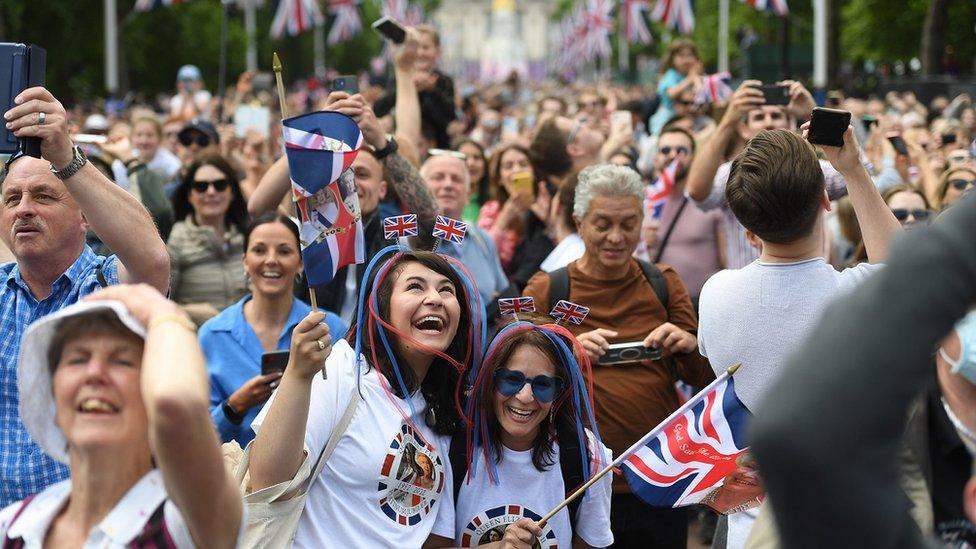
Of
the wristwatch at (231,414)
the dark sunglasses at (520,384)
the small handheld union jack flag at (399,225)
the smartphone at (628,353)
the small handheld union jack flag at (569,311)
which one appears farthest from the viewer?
the wristwatch at (231,414)

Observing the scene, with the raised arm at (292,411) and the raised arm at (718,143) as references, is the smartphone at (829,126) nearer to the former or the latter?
the raised arm at (292,411)

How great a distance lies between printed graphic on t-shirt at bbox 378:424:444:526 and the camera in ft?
12.0

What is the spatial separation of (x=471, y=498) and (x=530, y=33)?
6821 inches

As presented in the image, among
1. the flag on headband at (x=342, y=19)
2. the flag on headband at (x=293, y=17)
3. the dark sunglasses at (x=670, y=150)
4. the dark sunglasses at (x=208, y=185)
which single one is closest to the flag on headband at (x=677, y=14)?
the flag on headband at (x=293, y=17)

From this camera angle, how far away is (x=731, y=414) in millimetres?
3846

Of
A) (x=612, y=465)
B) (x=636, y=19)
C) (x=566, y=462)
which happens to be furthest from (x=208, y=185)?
(x=636, y=19)

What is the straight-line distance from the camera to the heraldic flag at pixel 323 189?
152 inches

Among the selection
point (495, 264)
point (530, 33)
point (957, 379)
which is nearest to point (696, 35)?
point (495, 264)

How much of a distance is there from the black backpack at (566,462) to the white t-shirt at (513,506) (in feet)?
0.06

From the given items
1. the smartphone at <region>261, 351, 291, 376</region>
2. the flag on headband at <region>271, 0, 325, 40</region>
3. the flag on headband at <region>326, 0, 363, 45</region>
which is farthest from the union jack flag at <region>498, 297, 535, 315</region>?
the flag on headband at <region>326, 0, 363, 45</region>

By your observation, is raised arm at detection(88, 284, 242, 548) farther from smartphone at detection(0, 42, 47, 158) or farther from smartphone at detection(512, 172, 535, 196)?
smartphone at detection(512, 172, 535, 196)

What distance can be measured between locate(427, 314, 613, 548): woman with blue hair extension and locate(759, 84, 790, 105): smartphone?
2608mm

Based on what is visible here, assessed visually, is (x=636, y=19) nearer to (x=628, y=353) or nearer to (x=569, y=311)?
(x=628, y=353)

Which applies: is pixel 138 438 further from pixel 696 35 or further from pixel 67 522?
pixel 696 35
